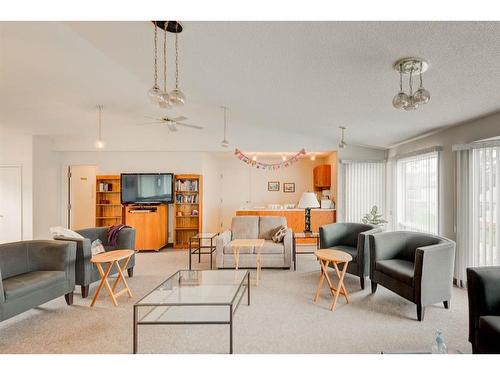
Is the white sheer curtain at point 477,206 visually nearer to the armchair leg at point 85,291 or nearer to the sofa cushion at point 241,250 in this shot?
the sofa cushion at point 241,250

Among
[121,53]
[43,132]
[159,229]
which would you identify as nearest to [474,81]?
[121,53]

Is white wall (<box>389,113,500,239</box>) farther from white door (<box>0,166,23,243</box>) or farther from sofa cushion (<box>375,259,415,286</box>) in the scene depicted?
white door (<box>0,166,23,243</box>)

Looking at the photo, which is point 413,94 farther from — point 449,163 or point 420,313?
point 449,163

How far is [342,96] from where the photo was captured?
10.6ft

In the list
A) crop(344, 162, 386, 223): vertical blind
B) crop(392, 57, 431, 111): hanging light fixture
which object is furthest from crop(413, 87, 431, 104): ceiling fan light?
crop(344, 162, 386, 223): vertical blind

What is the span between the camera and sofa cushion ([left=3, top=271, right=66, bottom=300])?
2.53m

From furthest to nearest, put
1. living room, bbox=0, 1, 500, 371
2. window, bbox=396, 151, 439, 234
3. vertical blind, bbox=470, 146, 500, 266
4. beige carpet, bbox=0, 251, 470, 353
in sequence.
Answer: window, bbox=396, 151, 439, 234 → vertical blind, bbox=470, 146, 500, 266 → beige carpet, bbox=0, 251, 470, 353 → living room, bbox=0, 1, 500, 371

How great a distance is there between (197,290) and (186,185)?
154 inches

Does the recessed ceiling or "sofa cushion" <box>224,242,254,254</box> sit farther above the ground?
the recessed ceiling

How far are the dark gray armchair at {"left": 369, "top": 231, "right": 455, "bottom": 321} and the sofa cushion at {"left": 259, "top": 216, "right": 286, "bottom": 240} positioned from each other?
1919 millimetres

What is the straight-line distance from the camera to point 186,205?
6527 millimetres

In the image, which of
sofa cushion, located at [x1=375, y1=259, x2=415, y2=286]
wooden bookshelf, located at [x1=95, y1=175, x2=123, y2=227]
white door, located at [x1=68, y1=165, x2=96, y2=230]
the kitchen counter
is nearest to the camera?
sofa cushion, located at [x1=375, y1=259, x2=415, y2=286]

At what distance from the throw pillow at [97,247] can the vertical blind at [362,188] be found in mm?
4933

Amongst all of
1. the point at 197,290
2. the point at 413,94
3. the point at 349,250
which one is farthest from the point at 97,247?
the point at 413,94
